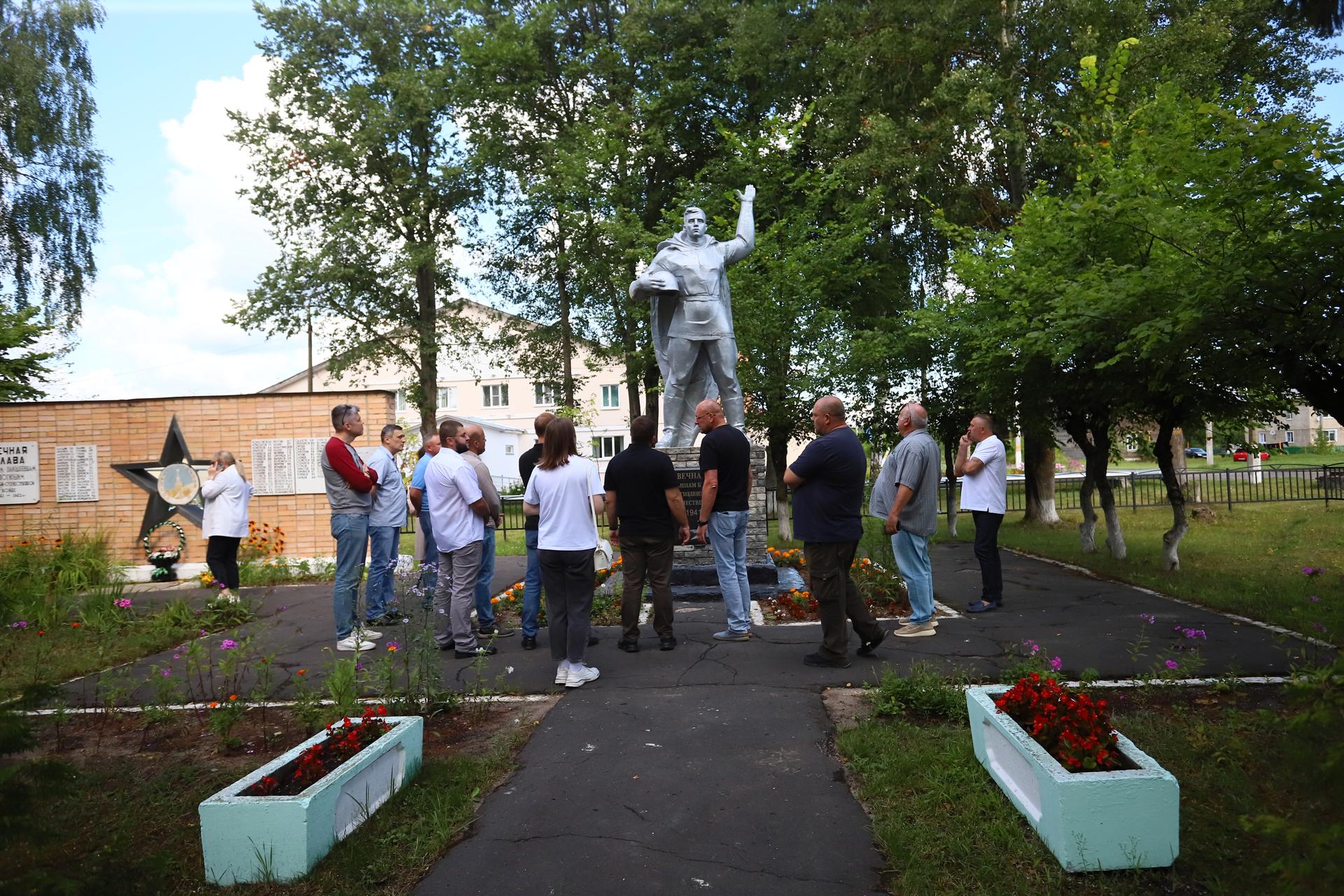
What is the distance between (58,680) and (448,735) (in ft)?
11.1

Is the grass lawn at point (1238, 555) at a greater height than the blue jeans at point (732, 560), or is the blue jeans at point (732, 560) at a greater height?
the blue jeans at point (732, 560)

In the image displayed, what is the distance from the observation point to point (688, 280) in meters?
8.98

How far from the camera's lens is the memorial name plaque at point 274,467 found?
12008mm

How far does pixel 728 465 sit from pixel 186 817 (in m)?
4.03

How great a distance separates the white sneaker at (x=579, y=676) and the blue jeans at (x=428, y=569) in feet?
3.28

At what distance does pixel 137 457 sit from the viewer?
40.4 ft

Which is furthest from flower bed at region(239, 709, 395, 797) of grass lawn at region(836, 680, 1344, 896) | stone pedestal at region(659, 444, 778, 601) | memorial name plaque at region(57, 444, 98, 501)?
memorial name plaque at region(57, 444, 98, 501)

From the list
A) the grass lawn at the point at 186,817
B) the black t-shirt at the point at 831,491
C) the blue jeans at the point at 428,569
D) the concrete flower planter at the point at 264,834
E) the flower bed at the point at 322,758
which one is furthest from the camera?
the black t-shirt at the point at 831,491

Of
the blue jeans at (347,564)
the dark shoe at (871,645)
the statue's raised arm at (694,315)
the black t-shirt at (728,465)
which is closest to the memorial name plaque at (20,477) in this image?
the blue jeans at (347,564)

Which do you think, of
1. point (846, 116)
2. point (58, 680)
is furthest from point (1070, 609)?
point (846, 116)

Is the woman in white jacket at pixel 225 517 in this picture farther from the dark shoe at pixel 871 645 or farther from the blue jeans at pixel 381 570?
the dark shoe at pixel 871 645

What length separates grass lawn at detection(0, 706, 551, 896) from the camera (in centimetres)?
190

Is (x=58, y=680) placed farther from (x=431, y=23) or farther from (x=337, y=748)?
(x=431, y=23)

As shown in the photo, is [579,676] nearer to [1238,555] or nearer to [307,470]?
[307,470]
